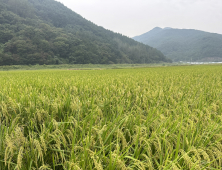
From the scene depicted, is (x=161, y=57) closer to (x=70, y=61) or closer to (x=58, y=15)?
(x=70, y=61)

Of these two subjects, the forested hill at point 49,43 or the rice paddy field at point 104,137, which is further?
the forested hill at point 49,43

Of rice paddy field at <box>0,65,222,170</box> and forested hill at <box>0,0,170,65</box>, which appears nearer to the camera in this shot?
rice paddy field at <box>0,65,222,170</box>

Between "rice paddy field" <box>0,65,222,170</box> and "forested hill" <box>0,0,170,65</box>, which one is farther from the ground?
"forested hill" <box>0,0,170,65</box>

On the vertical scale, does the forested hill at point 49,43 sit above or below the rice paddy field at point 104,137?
above

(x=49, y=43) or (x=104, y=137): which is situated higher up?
(x=49, y=43)

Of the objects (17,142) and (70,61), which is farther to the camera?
(70,61)

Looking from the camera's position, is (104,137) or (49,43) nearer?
(104,137)

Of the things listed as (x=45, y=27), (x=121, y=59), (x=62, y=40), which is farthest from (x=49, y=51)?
(x=121, y=59)

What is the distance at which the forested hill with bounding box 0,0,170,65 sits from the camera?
5256 cm

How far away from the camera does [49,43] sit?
63.1 metres

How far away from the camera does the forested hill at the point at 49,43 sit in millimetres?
52562

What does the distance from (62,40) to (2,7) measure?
40.6m

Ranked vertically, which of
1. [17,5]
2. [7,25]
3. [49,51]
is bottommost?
[49,51]

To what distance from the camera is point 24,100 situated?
181cm
